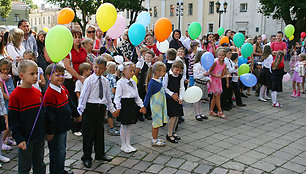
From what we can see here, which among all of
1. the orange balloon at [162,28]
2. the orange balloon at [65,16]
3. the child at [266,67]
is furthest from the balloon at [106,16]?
the child at [266,67]

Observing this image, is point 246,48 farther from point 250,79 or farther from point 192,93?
point 192,93

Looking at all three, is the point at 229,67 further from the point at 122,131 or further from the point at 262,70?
the point at 122,131

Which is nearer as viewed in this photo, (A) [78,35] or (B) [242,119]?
(A) [78,35]

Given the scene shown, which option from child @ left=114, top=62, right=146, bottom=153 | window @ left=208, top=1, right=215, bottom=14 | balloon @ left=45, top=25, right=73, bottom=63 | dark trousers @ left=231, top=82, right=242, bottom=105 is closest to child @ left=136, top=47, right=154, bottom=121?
child @ left=114, top=62, right=146, bottom=153

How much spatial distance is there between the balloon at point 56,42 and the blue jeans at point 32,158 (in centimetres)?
109

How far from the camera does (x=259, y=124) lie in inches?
250

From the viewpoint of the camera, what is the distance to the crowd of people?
3141 millimetres

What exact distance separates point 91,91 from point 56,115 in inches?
29.8

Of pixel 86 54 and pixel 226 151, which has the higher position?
pixel 86 54

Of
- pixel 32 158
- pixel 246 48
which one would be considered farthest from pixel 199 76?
pixel 32 158

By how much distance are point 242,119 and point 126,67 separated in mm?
3706

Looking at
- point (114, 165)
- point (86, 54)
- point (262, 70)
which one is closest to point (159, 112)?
point (114, 165)

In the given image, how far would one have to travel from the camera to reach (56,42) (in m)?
3.45

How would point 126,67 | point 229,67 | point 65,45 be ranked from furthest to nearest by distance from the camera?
point 229,67, point 126,67, point 65,45
